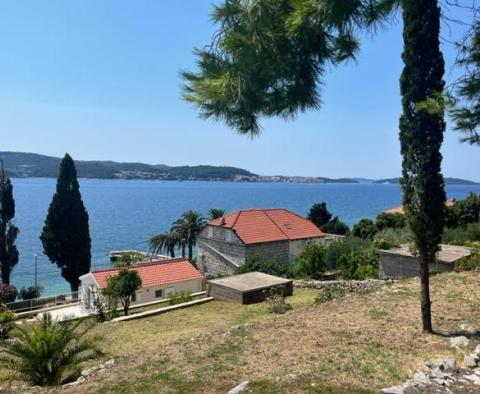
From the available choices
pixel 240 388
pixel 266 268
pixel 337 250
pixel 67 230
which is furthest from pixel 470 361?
pixel 67 230

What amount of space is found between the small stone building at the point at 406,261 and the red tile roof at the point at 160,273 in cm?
1239

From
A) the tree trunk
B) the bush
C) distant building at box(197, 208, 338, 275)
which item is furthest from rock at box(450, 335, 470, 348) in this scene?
distant building at box(197, 208, 338, 275)

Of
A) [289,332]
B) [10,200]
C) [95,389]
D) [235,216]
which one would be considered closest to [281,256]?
[235,216]

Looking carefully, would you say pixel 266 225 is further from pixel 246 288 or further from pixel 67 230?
pixel 246 288

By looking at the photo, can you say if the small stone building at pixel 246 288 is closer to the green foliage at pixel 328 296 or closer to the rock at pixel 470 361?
the green foliage at pixel 328 296

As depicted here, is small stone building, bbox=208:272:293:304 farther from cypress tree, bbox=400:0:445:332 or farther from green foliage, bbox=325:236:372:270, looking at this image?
cypress tree, bbox=400:0:445:332

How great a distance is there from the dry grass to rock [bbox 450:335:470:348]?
0.15 metres

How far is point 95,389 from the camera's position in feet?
20.9

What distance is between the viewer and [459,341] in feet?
24.2

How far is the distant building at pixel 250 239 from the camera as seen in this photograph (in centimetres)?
3250

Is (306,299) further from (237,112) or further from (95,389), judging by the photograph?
(237,112)

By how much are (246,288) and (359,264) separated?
22.6 feet

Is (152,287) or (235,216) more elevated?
(235,216)

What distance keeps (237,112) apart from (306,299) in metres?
14.6
